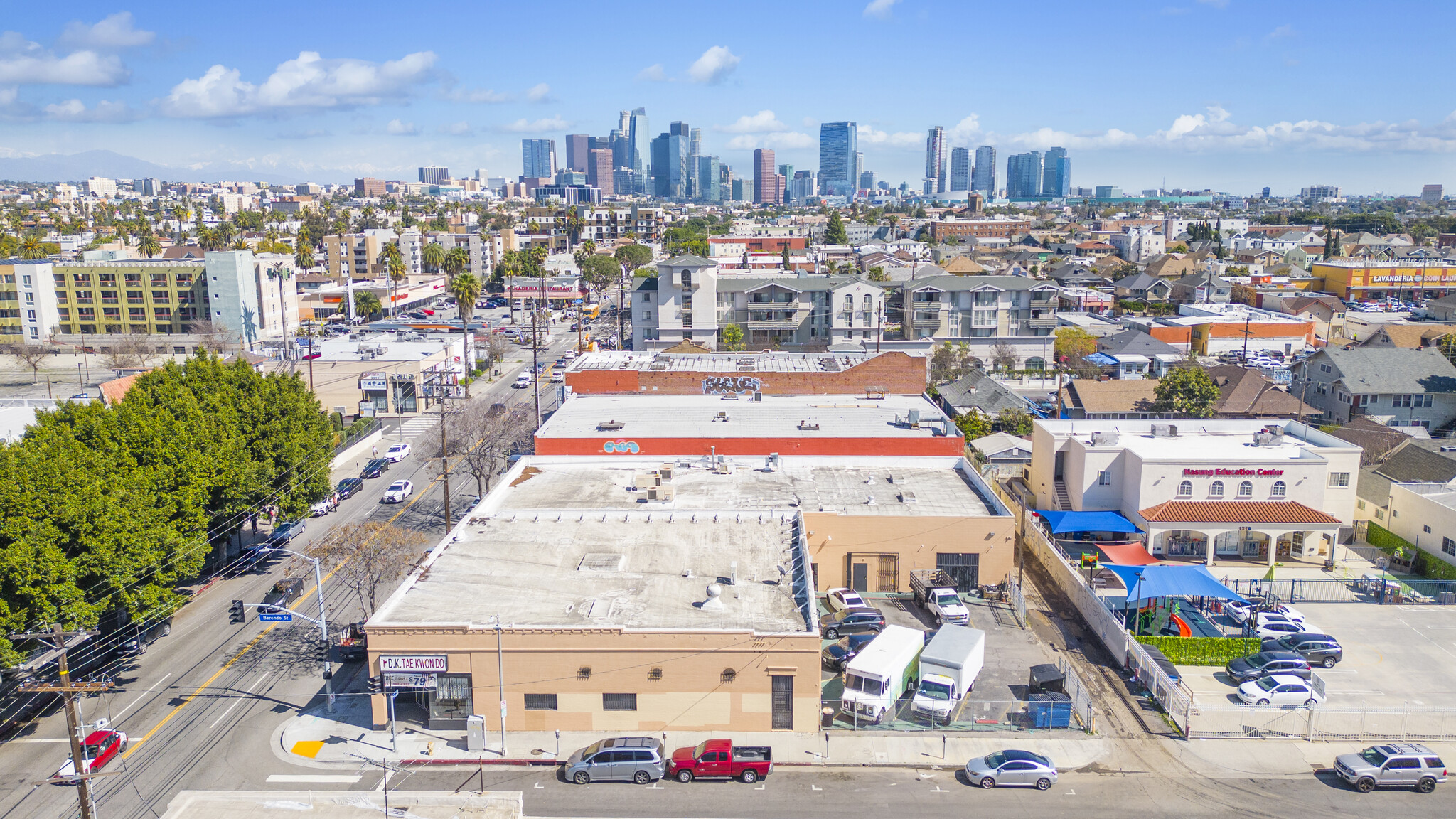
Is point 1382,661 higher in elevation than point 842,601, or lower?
lower

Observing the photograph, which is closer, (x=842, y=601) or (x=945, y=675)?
(x=945, y=675)

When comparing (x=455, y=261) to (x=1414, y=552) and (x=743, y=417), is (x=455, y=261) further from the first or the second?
(x=1414, y=552)

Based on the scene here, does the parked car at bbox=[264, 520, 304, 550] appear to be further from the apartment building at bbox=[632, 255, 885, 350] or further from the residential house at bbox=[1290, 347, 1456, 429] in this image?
the residential house at bbox=[1290, 347, 1456, 429]

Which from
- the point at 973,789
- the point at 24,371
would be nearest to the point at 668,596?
the point at 973,789

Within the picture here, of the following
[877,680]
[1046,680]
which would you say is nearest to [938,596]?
[1046,680]

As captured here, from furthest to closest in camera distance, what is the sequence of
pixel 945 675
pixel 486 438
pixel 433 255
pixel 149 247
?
pixel 433 255, pixel 149 247, pixel 486 438, pixel 945 675

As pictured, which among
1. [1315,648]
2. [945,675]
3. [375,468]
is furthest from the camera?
[375,468]

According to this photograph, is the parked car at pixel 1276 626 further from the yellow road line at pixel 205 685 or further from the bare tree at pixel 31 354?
the bare tree at pixel 31 354
